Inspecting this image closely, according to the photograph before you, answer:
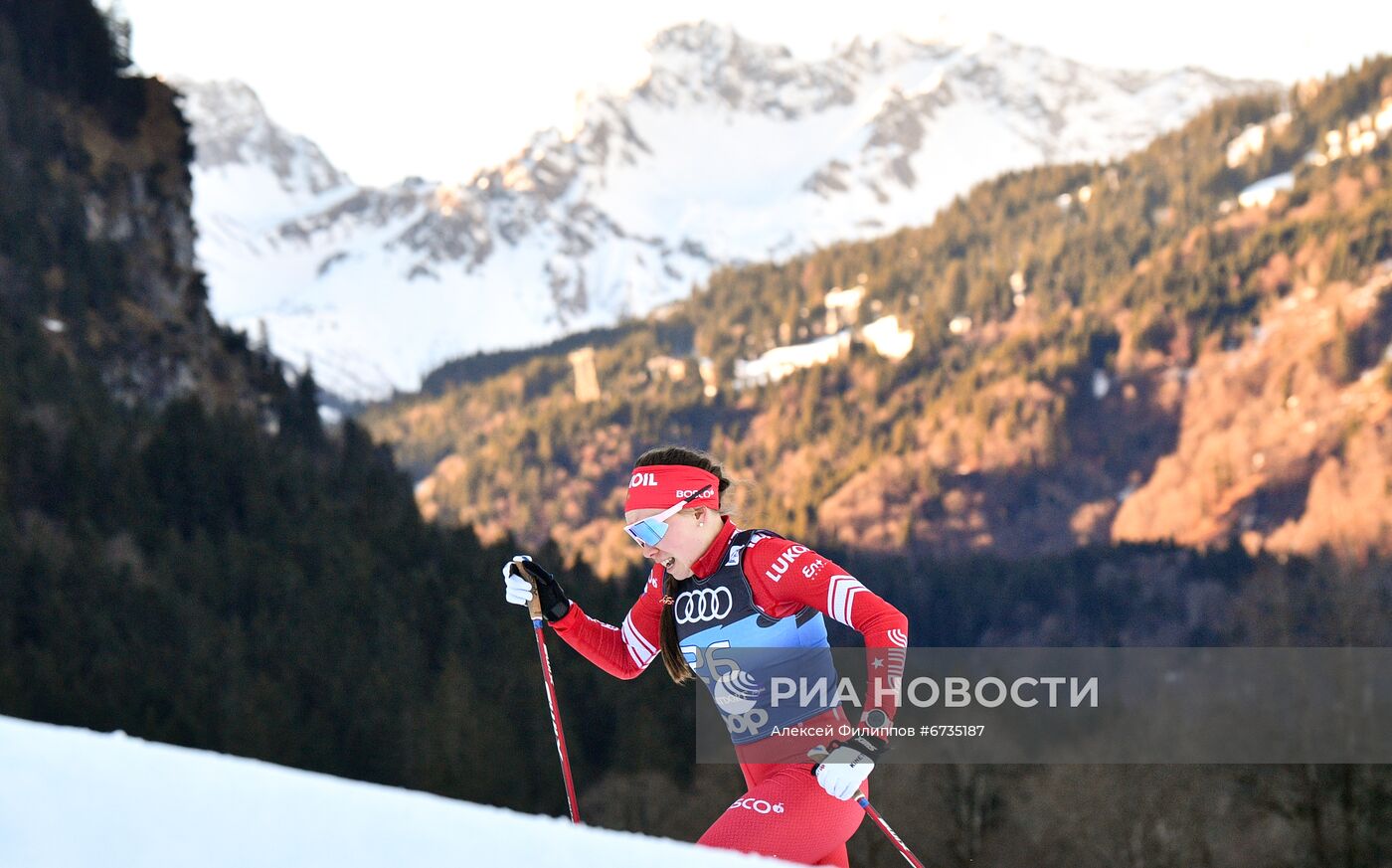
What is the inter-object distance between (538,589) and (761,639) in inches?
49.0

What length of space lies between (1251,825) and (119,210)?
72.0m

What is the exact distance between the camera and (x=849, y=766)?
4695 mm

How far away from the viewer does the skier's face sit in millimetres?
5332

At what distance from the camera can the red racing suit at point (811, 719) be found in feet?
15.7

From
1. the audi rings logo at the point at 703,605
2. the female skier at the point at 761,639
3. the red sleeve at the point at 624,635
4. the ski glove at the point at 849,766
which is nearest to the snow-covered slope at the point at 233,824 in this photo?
the ski glove at the point at 849,766

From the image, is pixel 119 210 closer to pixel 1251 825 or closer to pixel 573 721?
pixel 573 721

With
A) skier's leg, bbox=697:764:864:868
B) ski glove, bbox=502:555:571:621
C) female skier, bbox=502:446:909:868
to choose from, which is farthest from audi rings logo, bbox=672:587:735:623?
ski glove, bbox=502:555:571:621

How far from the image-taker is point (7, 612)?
5631 cm

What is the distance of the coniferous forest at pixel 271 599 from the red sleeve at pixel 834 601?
27581mm

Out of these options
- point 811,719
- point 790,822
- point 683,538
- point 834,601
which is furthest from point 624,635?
point 790,822

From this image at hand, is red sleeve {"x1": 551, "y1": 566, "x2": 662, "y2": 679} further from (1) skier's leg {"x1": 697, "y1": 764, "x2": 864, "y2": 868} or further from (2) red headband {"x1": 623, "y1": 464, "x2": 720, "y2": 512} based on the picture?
(1) skier's leg {"x1": 697, "y1": 764, "x2": 864, "y2": 868}

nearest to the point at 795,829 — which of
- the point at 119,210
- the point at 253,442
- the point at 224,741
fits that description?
the point at 224,741

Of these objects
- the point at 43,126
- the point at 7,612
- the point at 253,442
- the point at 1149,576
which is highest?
the point at 1149,576

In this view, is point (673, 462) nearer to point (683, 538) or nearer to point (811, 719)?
point (683, 538)
